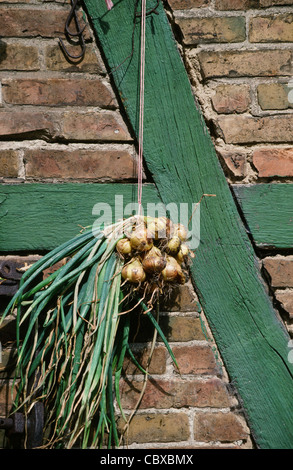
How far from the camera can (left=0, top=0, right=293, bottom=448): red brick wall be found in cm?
162

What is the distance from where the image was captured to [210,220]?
1.64 m

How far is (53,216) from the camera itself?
1637 mm

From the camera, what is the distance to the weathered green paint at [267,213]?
5.42 ft

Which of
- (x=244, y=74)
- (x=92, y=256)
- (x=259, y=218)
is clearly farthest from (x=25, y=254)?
(x=244, y=74)

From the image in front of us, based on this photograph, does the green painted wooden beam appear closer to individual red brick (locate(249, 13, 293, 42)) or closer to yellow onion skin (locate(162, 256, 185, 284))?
yellow onion skin (locate(162, 256, 185, 284))

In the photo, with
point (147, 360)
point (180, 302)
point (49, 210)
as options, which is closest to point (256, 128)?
point (180, 302)

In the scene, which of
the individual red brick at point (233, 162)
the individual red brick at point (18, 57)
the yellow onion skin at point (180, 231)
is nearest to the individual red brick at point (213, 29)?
the individual red brick at point (233, 162)

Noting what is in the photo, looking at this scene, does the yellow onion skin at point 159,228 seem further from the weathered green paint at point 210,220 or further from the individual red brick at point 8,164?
the individual red brick at point 8,164

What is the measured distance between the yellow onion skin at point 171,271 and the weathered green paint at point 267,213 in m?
0.32

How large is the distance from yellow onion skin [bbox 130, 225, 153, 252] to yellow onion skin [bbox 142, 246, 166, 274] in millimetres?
18

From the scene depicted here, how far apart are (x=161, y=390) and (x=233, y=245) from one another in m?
0.51

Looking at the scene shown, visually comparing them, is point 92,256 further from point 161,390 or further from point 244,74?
point 244,74

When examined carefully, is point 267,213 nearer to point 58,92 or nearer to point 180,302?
point 180,302

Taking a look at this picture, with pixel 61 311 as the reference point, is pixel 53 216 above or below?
above
